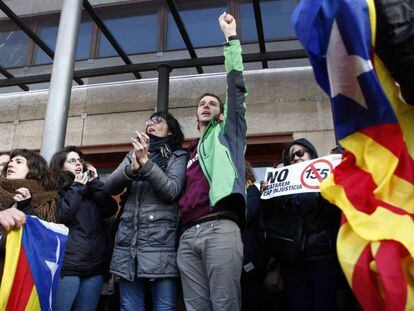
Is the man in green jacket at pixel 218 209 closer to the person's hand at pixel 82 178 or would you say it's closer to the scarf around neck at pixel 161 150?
the scarf around neck at pixel 161 150

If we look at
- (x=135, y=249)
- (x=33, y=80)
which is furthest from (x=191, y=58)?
(x=135, y=249)

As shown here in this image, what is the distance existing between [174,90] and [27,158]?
11.2 ft

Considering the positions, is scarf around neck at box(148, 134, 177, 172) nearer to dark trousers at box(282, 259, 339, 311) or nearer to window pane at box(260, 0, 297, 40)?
dark trousers at box(282, 259, 339, 311)

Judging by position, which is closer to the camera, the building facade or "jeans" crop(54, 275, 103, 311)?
"jeans" crop(54, 275, 103, 311)

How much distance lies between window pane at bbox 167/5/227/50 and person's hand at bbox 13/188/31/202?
3.89 m

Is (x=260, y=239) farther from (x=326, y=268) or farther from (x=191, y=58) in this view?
(x=191, y=58)

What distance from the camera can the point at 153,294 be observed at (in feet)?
8.50

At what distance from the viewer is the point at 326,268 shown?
253 centimetres

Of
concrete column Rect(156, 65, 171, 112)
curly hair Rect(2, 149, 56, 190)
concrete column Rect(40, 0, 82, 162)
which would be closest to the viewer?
curly hair Rect(2, 149, 56, 190)

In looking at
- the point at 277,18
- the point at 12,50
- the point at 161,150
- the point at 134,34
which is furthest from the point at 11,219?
the point at 12,50

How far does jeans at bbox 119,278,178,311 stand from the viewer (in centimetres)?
254

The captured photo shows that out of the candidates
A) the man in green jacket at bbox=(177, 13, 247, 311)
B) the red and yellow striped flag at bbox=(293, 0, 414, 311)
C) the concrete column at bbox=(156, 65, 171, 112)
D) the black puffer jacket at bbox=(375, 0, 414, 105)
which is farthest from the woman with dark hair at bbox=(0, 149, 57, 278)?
the concrete column at bbox=(156, 65, 171, 112)

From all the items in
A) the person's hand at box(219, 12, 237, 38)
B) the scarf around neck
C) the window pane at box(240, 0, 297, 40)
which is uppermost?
the window pane at box(240, 0, 297, 40)

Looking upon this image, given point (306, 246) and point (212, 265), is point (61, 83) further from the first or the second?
point (306, 246)
